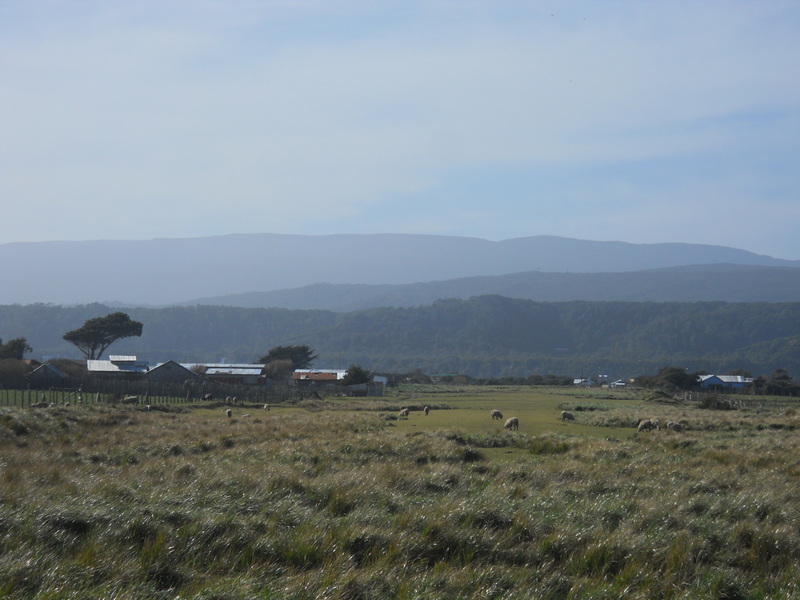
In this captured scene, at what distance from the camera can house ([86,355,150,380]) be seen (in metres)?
64.8

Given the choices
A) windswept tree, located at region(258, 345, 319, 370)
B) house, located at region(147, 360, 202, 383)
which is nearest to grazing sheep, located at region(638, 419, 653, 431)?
house, located at region(147, 360, 202, 383)

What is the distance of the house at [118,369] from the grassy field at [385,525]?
49490 mm

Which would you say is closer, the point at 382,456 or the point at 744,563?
the point at 744,563

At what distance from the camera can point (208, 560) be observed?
28.8 ft

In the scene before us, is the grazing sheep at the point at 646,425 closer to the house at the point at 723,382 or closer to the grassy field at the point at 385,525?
the grassy field at the point at 385,525

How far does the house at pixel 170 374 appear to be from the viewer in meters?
62.2

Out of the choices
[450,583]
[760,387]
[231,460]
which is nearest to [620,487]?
[450,583]

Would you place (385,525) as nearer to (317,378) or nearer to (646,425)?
(646,425)

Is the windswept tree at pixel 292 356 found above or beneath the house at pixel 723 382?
above

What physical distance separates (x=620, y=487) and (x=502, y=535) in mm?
4263

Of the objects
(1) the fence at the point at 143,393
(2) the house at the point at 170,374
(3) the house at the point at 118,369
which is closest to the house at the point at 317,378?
(2) the house at the point at 170,374

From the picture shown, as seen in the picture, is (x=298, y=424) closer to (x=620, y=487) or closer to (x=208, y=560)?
(x=620, y=487)

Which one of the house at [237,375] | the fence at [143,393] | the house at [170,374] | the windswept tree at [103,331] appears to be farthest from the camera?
the windswept tree at [103,331]

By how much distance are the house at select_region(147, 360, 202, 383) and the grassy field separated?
151 ft
